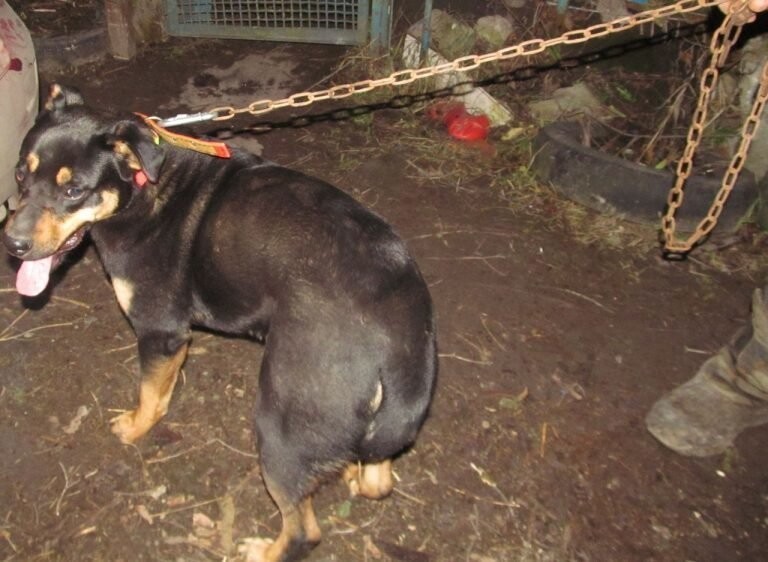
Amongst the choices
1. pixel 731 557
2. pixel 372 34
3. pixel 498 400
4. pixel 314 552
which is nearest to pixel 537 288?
pixel 498 400

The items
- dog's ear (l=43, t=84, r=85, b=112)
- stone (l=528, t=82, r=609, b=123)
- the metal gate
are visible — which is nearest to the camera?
dog's ear (l=43, t=84, r=85, b=112)

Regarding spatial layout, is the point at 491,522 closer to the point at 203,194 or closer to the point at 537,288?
the point at 537,288

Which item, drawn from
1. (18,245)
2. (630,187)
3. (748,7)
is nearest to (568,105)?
(630,187)

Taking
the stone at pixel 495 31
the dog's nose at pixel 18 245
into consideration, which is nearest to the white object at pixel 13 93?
the dog's nose at pixel 18 245

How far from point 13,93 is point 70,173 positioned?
1354 millimetres

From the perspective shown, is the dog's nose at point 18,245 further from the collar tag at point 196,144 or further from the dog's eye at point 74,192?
the collar tag at point 196,144

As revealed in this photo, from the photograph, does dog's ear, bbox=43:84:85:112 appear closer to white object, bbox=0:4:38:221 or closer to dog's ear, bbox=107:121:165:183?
dog's ear, bbox=107:121:165:183

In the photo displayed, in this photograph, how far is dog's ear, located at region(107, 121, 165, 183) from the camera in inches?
99.0

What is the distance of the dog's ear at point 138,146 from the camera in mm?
2514

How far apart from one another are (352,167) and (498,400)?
8.00ft

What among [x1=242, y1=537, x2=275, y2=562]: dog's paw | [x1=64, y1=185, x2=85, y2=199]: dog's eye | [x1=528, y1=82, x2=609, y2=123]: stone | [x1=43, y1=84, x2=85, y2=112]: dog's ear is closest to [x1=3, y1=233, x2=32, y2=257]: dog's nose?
[x1=64, y1=185, x2=85, y2=199]: dog's eye

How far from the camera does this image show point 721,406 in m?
3.34

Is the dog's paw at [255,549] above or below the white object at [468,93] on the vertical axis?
below

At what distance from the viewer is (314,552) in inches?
112
